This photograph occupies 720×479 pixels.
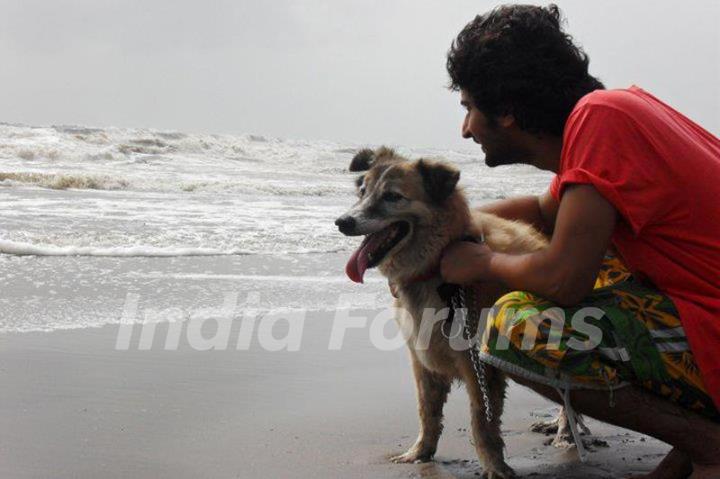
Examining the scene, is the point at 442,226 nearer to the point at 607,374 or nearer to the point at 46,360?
the point at 607,374

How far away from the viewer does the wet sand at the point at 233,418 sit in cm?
355

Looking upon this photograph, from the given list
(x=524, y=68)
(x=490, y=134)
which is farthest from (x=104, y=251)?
(x=524, y=68)

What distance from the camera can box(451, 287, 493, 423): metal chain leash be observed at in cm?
344

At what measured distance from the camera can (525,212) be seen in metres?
4.31

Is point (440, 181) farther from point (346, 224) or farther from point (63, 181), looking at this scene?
point (63, 181)

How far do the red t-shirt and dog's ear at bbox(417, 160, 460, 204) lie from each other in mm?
1039

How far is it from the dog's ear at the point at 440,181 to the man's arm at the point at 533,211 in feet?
2.13

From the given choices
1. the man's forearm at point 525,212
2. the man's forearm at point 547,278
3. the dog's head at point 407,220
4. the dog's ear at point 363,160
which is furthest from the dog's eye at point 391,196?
the man's forearm at point 547,278

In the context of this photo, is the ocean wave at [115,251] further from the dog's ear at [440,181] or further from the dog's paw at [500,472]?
the dog's paw at [500,472]

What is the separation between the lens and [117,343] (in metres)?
5.47

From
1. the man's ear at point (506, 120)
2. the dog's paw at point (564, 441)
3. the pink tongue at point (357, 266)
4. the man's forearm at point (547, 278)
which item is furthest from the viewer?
the dog's paw at point (564, 441)

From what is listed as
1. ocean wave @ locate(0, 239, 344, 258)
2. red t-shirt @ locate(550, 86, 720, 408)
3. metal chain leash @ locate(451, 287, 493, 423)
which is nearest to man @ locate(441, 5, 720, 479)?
red t-shirt @ locate(550, 86, 720, 408)

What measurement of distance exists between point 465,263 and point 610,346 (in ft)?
2.18

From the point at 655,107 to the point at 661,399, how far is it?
3.37 feet
